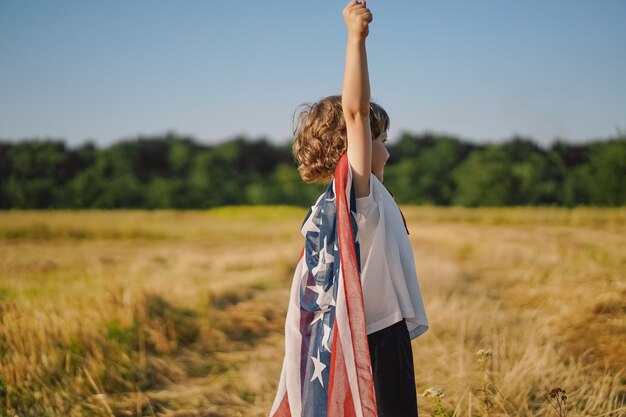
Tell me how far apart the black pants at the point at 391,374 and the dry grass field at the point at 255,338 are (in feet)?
1.19

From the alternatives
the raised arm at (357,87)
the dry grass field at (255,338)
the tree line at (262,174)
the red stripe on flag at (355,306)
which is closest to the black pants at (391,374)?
the red stripe on flag at (355,306)

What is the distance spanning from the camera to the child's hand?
164 cm

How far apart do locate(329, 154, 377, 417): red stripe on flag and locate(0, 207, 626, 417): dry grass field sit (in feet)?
1.82

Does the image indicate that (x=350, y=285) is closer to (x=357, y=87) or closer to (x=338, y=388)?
(x=338, y=388)

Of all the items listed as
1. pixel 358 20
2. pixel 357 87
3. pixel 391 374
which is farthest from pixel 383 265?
pixel 358 20

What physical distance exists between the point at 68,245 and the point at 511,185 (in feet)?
46.4

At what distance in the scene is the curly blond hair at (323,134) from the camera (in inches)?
75.3

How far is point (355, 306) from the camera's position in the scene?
5.90ft

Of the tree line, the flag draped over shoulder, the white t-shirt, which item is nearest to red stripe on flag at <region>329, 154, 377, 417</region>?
the flag draped over shoulder

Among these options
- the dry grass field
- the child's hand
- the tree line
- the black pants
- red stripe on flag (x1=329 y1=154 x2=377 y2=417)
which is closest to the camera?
the child's hand

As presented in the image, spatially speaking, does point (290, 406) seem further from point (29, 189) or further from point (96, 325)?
point (29, 189)

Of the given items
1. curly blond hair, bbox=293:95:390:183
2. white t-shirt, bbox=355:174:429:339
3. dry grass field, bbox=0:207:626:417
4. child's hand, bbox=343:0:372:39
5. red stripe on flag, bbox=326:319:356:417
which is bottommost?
dry grass field, bbox=0:207:626:417

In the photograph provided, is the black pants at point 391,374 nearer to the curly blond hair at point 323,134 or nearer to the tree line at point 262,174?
the curly blond hair at point 323,134

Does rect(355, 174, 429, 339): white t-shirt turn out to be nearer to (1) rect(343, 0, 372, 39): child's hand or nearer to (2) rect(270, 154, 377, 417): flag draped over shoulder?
(2) rect(270, 154, 377, 417): flag draped over shoulder
